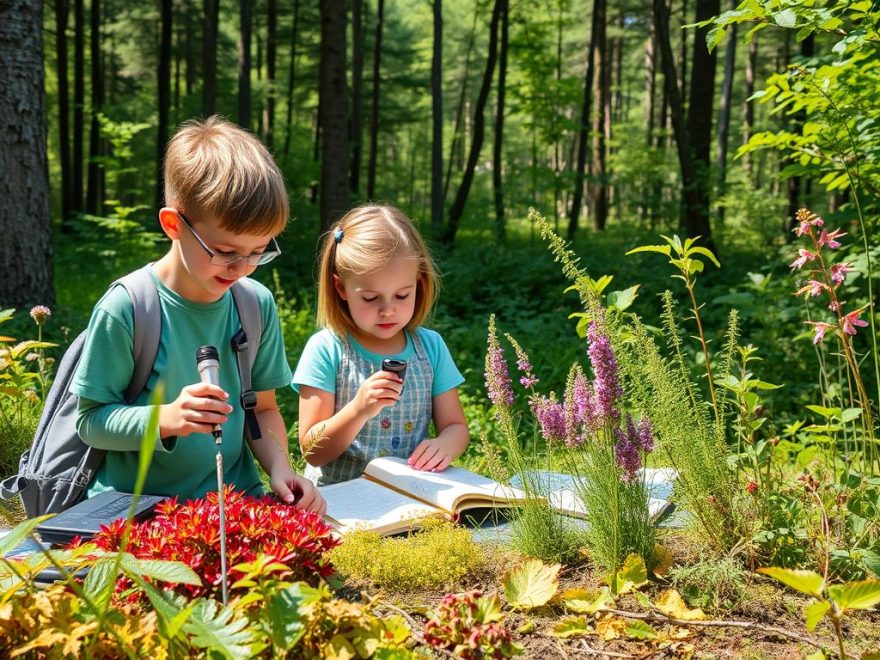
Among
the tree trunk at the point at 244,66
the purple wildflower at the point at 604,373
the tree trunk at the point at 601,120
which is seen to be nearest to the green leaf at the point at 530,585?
the purple wildflower at the point at 604,373

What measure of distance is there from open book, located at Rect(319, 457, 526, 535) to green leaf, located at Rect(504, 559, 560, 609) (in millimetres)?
316

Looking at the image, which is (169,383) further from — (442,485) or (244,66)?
(244,66)

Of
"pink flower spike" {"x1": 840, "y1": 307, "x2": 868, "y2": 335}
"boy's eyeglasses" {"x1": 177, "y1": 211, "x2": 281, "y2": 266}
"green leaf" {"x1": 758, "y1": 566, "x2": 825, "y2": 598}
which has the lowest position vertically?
"green leaf" {"x1": 758, "y1": 566, "x2": 825, "y2": 598}

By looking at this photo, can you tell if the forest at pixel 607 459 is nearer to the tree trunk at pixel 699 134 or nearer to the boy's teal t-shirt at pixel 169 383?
the boy's teal t-shirt at pixel 169 383

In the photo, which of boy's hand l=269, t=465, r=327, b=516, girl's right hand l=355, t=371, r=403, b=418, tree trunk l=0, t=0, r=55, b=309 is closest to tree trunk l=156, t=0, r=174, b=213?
tree trunk l=0, t=0, r=55, b=309

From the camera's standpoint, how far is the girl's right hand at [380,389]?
8.82 ft

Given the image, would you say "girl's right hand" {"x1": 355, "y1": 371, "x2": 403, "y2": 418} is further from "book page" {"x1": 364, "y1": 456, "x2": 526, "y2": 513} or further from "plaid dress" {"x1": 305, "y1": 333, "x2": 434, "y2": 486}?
"plaid dress" {"x1": 305, "y1": 333, "x2": 434, "y2": 486}

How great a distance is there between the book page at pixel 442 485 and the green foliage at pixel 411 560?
30 centimetres

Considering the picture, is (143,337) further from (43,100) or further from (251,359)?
(43,100)

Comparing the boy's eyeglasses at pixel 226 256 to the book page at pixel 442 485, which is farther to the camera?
the book page at pixel 442 485

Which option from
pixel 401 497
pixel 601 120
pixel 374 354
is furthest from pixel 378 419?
pixel 601 120

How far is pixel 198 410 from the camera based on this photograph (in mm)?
1933

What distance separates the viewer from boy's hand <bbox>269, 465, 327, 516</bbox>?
2422 millimetres

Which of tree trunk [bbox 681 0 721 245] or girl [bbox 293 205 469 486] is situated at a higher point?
tree trunk [bbox 681 0 721 245]
